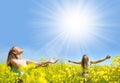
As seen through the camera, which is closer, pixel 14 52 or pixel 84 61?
pixel 14 52

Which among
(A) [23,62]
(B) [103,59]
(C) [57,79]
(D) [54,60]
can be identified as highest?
(B) [103,59]

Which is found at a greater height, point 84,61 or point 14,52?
point 84,61

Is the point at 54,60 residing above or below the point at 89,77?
below

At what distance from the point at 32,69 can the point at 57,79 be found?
1963mm

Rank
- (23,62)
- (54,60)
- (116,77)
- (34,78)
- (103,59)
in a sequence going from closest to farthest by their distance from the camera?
(34,78)
(54,60)
(116,77)
(23,62)
(103,59)

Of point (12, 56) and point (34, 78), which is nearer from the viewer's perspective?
point (34, 78)

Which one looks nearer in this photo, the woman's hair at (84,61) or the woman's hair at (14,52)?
the woman's hair at (14,52)

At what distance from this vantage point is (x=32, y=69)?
326cm

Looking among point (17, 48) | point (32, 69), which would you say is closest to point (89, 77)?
point (17, 48)

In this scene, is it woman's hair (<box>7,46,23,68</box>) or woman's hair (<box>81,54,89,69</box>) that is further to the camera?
woman's hair (<box>81,54,89,69</box>)

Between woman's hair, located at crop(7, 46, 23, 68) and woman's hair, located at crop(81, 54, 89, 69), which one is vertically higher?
woman's hair, located at crop(81, 54, 89, 69)

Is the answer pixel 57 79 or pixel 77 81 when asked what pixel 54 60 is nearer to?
pixel 57 79

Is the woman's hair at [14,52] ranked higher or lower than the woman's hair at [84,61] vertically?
lower

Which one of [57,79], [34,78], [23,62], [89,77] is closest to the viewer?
[34,78]
